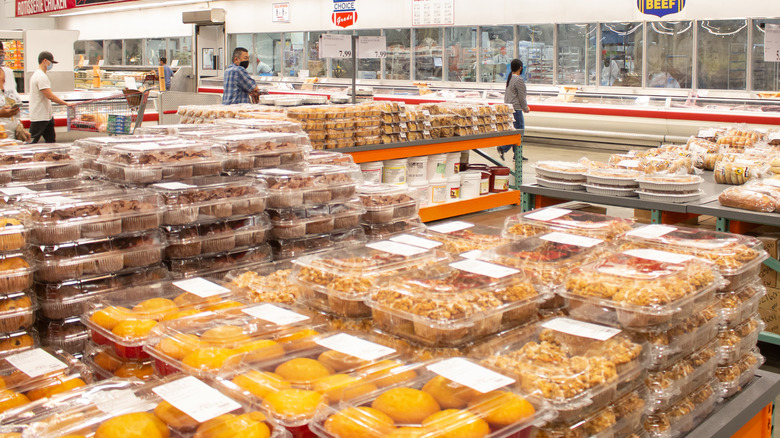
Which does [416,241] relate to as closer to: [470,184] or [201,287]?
[201,287]

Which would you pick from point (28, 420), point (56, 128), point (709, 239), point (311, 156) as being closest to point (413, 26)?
point (56, 128)

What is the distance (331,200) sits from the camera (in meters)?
2.98

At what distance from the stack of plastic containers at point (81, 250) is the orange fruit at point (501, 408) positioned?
56.3 inches

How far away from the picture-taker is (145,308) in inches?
76.7

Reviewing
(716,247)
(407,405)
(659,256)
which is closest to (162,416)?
(407,405)

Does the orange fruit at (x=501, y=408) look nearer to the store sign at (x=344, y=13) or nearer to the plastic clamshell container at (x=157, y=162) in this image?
the plastic clamshell container at (x=157, y=162)

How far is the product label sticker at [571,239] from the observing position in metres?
2.22

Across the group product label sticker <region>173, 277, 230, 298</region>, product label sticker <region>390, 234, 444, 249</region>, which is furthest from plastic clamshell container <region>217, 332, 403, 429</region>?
product label sticker <region>390, 234, 444, 249</region>

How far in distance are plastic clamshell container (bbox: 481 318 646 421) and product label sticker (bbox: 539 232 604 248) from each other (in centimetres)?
48

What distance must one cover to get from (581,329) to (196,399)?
89 centimetres

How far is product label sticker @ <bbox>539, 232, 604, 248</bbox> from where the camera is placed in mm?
2225

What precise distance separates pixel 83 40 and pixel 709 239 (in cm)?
2205

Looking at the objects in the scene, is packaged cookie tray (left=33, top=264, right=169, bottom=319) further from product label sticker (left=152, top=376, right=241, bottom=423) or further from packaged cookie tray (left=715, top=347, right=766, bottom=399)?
packaged cookie tray (left=715, top=347, right=766, bottom=399)

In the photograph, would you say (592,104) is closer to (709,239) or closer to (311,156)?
(311,156)
